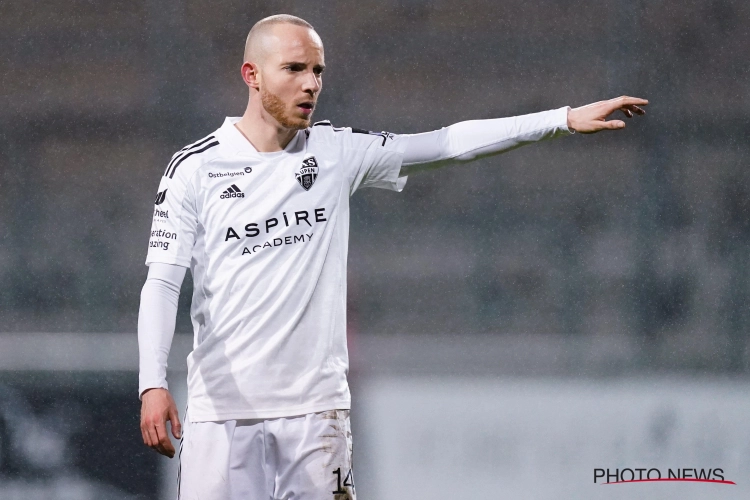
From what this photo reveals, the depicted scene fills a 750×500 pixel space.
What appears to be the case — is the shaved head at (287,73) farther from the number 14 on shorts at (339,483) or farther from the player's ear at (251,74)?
the number 14 on shorts at (339,483)

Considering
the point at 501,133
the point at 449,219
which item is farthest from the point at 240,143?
the point at 449,219

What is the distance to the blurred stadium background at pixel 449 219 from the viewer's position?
328 cm

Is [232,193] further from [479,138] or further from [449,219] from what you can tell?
[449,219]

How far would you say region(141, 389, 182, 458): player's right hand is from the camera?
5.43 feet

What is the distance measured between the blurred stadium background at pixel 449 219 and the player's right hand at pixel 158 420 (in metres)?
1.60

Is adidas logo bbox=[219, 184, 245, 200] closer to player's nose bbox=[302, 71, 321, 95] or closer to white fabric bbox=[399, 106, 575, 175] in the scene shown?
player's nose bbox=[302, 71, 321, 95]

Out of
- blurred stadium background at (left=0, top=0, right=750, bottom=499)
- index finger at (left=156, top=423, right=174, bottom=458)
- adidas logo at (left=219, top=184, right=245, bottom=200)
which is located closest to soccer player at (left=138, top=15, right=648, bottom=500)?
adidas logo at (left=219, top=184, right=245, bottom=200)

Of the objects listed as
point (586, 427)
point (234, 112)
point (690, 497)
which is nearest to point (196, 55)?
point (234, 112)

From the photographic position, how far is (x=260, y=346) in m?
1.86

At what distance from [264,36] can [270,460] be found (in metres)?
0.88

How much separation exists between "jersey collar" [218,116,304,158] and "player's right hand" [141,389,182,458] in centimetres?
54

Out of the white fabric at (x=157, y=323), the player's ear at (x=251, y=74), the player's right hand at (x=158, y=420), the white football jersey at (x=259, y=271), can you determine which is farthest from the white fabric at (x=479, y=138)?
the player's right hand at (x=158, y=420)

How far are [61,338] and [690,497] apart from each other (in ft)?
7.51

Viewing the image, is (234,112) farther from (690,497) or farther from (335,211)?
(690,497)
